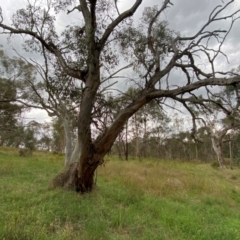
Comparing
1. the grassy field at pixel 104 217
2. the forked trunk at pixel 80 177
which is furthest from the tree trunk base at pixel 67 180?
the grassy field at pixel 104 217

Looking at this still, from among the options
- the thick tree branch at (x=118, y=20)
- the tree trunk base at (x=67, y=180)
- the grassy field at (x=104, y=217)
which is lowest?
the grassy field at (x=104, y=217)

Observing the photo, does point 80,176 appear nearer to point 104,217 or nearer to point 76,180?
point 76,180

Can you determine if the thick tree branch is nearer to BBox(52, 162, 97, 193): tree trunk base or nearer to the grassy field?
BBox(52, 162, 97, 193): tree trunk base

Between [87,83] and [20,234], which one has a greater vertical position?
[87,83]

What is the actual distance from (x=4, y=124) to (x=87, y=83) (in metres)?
20.3

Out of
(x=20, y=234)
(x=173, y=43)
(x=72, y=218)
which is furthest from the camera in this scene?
(x=173, y=43)

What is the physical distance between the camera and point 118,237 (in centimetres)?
428

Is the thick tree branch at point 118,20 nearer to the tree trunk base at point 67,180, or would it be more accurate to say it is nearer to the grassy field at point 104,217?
the tree trunk base at point 67,180

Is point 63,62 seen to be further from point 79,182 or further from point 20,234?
point 20,234

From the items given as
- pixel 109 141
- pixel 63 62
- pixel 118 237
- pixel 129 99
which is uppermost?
pixel 63 62

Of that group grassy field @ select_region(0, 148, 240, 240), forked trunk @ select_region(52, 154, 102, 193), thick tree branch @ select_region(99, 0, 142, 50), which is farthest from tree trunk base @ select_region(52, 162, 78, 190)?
thick tree branch @ select_region(99, 0, 142, 50)

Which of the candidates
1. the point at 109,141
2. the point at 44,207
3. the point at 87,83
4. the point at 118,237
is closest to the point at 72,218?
the point at 44,207

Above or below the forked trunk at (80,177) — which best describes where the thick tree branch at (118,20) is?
above

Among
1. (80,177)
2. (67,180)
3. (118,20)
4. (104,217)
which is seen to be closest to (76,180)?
(80,177)
